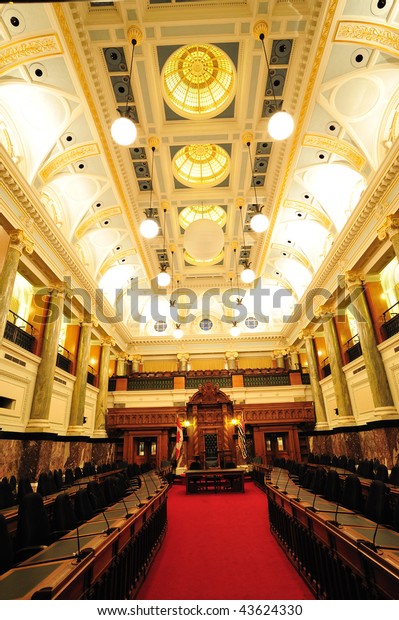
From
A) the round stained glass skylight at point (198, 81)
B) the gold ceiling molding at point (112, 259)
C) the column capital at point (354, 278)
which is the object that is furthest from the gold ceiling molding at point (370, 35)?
the gold ceiling molding at point (112, 259)

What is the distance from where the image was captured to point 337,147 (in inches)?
349

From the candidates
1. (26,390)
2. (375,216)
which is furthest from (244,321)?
(26,390)

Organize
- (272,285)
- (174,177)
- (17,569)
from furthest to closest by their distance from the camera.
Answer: (272,285)
(174,177)
(17,569)

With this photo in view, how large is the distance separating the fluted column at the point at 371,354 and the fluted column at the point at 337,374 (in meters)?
1.21

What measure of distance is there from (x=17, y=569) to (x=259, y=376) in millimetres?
14652

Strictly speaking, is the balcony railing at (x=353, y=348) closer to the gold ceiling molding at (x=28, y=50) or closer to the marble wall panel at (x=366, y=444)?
the marble wall panel at (x=366, y=444)

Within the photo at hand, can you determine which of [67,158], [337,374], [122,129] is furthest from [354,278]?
[67,158]

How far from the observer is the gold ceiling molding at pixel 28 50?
6391 millimetres

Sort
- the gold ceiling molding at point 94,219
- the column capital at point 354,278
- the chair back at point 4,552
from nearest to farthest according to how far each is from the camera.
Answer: the chair back at point 4,552
the column capital at point 354,278
the gold ceiling molding at point 94,219

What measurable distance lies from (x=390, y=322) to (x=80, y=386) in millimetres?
10605

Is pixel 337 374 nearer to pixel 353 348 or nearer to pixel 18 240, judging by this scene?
pixel 353 348

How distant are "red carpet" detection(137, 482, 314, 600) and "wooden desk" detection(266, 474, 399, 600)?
243 mm

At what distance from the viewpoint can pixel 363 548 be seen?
2.10 meters

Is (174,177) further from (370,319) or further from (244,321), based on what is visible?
(244,321)
